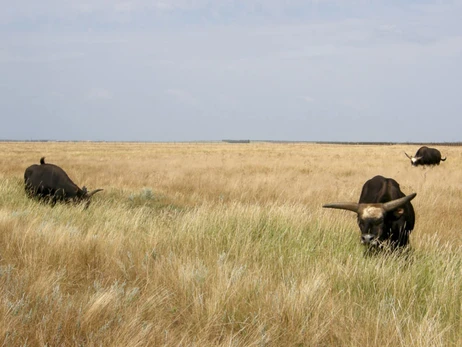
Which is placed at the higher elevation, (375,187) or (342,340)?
(375,187)

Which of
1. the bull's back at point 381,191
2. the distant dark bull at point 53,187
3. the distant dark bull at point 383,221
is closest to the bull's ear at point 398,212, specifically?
the distant dark bull at point 383,221

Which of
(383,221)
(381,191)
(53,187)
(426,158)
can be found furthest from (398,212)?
(426,158)

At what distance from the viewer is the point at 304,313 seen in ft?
10.8

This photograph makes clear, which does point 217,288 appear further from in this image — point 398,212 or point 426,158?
point 426,158

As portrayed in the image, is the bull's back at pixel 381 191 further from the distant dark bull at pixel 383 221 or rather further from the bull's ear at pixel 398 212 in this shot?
the bull's ear at pixel 398 212

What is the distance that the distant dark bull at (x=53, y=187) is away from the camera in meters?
10.3

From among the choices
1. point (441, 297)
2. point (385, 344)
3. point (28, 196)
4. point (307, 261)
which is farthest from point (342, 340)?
point (28, 196)

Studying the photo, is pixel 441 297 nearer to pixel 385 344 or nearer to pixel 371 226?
pixel 385 344

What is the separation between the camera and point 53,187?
10.7 meters

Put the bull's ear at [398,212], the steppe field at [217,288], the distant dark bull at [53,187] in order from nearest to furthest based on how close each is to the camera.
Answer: the steppe field at [217,288], the bull's ear at [398,212], the distant dark bull at [53,187]

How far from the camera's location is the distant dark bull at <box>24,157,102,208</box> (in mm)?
10289

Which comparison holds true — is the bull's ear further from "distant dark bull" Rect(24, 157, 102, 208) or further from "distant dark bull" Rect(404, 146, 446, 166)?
"distant dark bull" Rect(404, 146, 446, 166)

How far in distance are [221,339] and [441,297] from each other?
1.89 meters

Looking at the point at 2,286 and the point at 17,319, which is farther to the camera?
the point at 2,286
